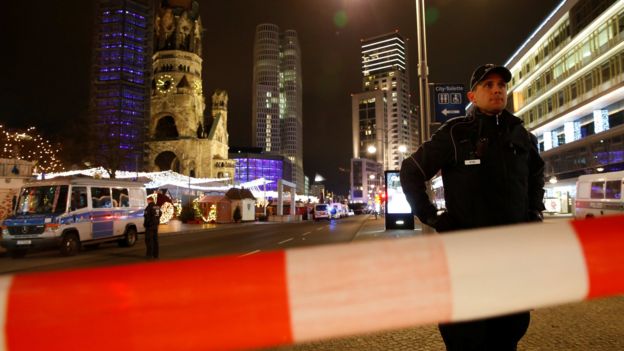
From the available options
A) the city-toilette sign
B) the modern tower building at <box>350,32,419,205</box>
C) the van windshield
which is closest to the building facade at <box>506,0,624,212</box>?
the city-toilette sign

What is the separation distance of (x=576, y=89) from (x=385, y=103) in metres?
103

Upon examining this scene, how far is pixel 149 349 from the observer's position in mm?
1331

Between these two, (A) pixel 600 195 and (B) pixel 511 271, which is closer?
(B) pixel 511 271

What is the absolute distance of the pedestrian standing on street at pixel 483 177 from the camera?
2.36 metres

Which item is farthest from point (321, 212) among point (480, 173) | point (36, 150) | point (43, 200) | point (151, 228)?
point (480, 173)

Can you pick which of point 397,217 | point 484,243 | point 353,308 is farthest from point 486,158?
point 397,217

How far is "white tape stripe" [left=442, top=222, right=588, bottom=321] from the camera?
147 cm

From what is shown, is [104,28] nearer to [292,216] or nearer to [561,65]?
[292,216]

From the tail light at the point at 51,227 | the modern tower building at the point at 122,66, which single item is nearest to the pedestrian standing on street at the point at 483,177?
the tail light at the point at 51,227

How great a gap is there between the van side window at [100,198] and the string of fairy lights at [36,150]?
79.2 feet

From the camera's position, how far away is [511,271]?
150 cm

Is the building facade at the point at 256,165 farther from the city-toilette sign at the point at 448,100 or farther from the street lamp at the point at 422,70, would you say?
the city-toilette sign at the point at 448,100

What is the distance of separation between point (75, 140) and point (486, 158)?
44951mm

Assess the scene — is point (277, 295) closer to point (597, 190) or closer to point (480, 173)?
point (480, 173)
